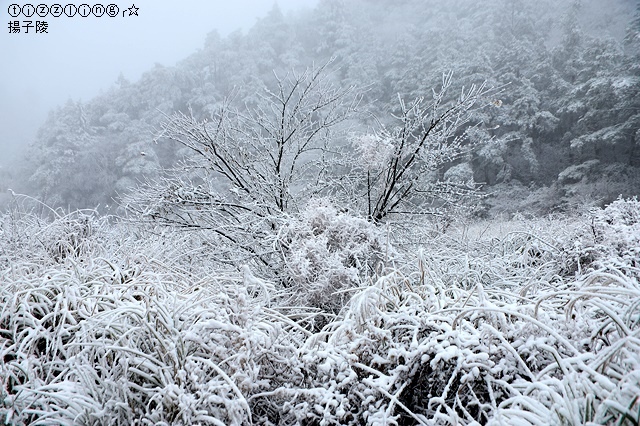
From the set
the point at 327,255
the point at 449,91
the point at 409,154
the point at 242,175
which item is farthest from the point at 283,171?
the point at 449,91

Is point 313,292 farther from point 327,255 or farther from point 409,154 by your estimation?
point 409,154

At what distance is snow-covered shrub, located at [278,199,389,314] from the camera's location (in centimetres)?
277

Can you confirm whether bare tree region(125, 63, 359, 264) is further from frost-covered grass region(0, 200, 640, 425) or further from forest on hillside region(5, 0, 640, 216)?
forest on hillside region(5, 0, 640, 216)

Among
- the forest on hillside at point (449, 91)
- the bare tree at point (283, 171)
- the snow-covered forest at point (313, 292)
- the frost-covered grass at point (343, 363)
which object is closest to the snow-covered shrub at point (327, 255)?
the snow-covered forest at point (313, 292)

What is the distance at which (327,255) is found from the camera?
2.92 meters

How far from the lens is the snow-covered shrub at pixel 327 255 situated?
2.77m

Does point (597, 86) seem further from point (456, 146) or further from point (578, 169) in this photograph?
point (456, 146)

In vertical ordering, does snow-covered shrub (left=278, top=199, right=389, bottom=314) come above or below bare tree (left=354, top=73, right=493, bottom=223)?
below

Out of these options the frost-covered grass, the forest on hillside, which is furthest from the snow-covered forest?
the forest on hillside

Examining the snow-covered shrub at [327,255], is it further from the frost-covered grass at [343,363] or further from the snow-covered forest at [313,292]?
the frost-covered grass at [343,363]

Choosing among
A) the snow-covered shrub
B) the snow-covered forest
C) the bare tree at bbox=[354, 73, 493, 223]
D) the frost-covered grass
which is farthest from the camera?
the bare tree at bbox=[354, 73, 493, 223]

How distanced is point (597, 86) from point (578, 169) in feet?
13.1

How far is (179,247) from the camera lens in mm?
4270

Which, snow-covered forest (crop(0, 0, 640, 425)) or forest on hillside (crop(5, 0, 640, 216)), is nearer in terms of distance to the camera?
snow-covered forest (crop(0, 0, 640, 425))
